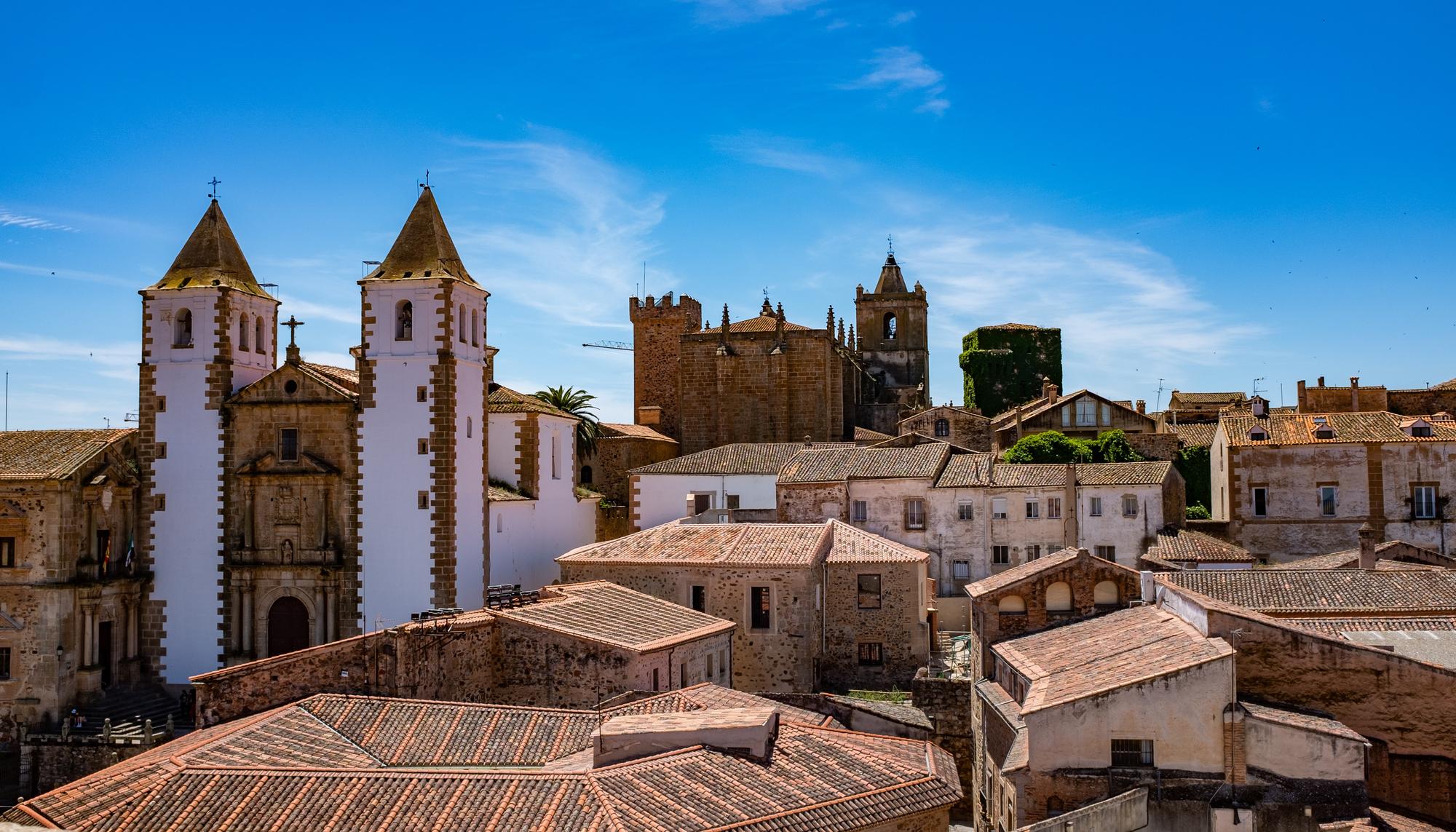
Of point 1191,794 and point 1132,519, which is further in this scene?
point 1132,519

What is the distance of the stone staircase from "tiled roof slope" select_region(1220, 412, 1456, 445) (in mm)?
32366

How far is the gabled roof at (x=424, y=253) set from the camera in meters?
34.3

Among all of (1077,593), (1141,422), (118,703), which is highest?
(1141,422)

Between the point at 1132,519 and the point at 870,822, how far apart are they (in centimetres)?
2589

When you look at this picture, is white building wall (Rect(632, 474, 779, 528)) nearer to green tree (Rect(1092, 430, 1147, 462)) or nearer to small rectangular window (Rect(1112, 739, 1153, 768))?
green tree (Rect(1092, 430, 1147, 462))

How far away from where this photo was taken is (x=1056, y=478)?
137ft

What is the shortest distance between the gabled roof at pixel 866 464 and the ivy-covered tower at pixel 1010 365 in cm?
2258

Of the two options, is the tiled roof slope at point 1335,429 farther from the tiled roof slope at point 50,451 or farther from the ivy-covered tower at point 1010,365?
the tiled roof slope at point 50,451

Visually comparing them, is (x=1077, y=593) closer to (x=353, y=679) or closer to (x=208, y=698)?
(x=353, y=679)

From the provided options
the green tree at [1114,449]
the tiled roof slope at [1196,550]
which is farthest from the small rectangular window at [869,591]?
the green tree at [1114,449]

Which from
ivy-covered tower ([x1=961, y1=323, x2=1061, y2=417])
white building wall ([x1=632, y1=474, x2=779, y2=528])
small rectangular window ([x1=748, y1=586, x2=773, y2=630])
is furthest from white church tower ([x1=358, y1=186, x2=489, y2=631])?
ivy-covered tower ([x1=961, y1=323, x2=1061, y2=417])

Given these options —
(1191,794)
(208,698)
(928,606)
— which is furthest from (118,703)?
(1191,794)

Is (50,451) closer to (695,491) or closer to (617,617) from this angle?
(617,617)

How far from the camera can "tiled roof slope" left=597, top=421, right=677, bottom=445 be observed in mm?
53594
